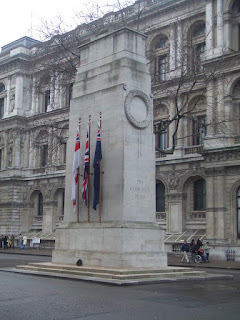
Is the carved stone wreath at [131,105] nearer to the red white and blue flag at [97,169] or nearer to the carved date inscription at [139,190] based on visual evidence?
the red white and blue flag at [97,169]

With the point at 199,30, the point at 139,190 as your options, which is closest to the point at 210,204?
the point at 199,30

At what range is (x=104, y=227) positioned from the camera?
1577 centimetres

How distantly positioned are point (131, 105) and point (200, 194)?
A: 2296 cm

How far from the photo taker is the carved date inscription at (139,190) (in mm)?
16086

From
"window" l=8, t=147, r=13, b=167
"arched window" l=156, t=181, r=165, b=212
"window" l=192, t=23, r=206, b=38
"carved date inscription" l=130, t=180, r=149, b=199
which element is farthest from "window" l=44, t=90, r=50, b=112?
"carved date inscription" l=130, t=180, r=149, b=199

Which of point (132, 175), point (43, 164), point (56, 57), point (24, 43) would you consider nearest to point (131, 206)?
point (132, 175)

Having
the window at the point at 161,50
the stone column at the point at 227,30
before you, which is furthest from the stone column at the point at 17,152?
the stone column at the point at 227,30

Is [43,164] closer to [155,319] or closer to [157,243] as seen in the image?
[157,243]

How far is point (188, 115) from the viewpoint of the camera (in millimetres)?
38688

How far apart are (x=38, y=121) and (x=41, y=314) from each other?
45.3 metres

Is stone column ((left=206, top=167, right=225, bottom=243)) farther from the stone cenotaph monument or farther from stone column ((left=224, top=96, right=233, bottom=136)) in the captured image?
the stone cenotaph monument

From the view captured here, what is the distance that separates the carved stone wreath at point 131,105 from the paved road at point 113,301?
528 centimetres

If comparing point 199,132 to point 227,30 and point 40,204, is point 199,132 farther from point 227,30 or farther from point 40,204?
point 40,204

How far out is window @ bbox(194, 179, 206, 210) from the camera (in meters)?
38.1
